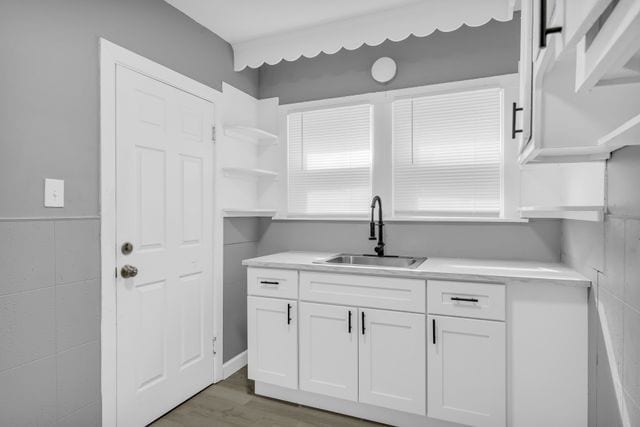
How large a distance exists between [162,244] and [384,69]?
1.96m

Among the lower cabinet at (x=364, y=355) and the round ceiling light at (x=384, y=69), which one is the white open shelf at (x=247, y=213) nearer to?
A: the lower cabinet at (x=364, y=355)

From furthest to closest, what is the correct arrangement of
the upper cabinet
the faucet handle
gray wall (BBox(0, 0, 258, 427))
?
1. the faucet handle
2. gray wall (BBox(0, 0, 258, 427))
3. the upper cabinet

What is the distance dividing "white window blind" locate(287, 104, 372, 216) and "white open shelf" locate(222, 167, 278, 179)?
172 mm

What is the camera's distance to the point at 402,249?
2.71 metres

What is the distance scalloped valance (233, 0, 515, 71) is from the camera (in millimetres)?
2199

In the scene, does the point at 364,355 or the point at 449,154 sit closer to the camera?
the point at 364,355

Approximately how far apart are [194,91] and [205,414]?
6.73 feet

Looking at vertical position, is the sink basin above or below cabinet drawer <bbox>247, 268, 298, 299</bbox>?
above

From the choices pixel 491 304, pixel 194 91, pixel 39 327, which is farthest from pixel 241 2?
pixel 491 304

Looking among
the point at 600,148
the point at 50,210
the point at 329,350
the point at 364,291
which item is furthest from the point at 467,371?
the point at 50,210

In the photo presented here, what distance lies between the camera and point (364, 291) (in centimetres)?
216

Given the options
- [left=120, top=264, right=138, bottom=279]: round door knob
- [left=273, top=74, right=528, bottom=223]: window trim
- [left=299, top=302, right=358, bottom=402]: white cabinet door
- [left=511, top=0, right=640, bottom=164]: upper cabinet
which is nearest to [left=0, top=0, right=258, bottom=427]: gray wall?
[left=120, top=264, right=138, bottom=279]: round door knob

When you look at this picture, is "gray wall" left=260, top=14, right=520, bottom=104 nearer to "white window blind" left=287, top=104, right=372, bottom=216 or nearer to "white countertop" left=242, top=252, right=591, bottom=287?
"white window blind" left=287, top=104, right=372, bottom=216

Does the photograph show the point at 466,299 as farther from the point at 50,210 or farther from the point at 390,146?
the point at 50,210
